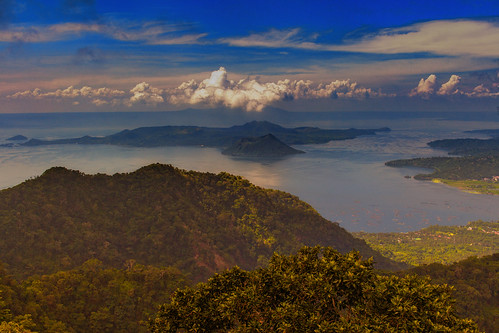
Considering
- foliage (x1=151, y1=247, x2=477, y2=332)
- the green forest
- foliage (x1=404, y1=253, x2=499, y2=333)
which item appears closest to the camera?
foliage (x1=151, y1=247, x2=477, y2=332)

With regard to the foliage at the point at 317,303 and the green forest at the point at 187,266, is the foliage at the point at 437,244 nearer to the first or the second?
the green forest at the point at 187,266

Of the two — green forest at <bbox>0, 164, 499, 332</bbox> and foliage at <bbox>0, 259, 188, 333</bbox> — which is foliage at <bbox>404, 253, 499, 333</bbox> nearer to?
green forest at <bbox>0, 164, 499, 332</bbox>

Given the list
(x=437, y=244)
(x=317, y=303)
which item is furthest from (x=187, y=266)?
(x=437, y=244)

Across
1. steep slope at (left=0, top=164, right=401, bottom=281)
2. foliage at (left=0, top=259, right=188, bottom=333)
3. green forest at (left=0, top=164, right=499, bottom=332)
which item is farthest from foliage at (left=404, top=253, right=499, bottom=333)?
foliage at (left=0, top=259, right=188, bottom=333)

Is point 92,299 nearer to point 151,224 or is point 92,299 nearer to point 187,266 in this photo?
point 187,266

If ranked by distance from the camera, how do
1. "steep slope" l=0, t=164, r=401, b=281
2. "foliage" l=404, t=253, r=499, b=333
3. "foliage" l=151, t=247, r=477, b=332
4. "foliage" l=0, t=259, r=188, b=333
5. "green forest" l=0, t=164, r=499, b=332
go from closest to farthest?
"foliage" l=151, t=247, r=477, b=332, "green forest" l=0, t=164, r=499, b=332, "foliage" l=0, t=259, r=188, b=333, "foliage" l=404, t=253, r=499, b=333, "steep slope" l=0, t=164, r=401, b=281

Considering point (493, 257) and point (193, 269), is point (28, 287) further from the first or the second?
point (493, 257)
